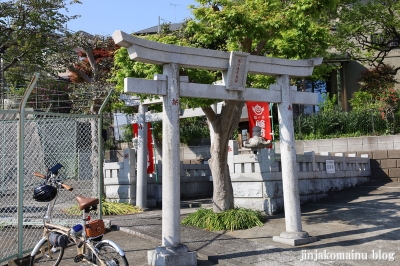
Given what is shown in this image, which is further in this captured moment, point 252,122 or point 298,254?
point 252,122

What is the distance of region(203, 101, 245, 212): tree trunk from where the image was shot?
10.4m

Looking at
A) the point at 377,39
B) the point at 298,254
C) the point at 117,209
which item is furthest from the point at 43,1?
the point at 377,39

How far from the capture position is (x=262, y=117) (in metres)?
13.0

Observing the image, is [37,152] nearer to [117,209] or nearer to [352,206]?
[117,209]

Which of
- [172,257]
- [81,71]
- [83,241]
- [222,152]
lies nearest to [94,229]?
[83,241]

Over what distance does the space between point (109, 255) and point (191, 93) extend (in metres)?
3.04

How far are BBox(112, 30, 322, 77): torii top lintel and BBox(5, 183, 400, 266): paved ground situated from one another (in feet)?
10.5

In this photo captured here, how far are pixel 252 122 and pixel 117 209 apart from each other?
4.58 metres

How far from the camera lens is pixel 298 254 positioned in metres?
7.51

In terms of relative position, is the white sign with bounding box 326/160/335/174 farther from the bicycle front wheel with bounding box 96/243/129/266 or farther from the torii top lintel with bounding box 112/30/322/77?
the bicycle front wheel with bounding box 96/243/129/266

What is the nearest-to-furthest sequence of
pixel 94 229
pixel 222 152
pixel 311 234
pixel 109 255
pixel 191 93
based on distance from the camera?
1. pixel 109 255
2. pixel 94 229
3. pixel 191 93
4. pixel 311 234
5. pixel 222 152

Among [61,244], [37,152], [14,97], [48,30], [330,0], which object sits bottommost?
[61,244]

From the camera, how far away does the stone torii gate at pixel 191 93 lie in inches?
276

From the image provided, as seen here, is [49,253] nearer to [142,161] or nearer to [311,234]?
[311,234]
